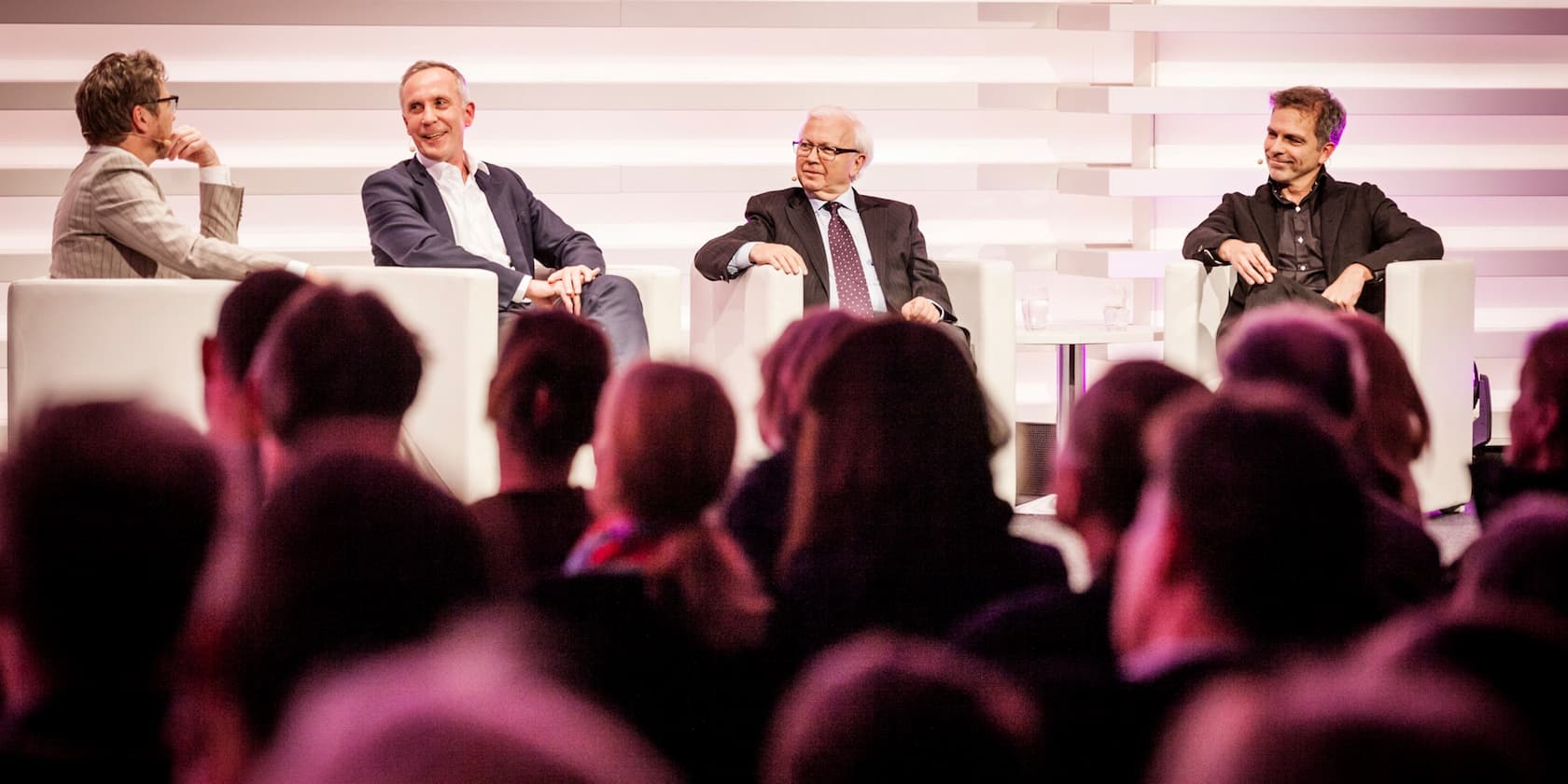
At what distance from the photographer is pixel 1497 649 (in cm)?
102

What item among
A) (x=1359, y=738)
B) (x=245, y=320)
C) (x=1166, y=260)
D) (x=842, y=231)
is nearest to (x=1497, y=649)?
(x=1359, y=738)

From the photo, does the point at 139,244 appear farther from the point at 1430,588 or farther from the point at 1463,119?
the point at 1463,119

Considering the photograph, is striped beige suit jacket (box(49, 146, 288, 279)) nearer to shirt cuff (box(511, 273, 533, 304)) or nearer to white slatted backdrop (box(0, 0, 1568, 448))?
shirt cuff (box(511, 273, 533, 304))

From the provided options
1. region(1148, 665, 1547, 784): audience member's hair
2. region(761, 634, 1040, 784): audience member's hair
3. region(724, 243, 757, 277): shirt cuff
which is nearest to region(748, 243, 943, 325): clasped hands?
region(724, 243, 757, 277): shirt cuff

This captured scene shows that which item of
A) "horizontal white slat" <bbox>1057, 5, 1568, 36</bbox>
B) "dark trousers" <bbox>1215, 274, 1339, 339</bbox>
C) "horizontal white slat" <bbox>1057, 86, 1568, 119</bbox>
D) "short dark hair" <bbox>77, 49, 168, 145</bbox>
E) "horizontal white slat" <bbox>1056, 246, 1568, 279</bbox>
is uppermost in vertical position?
"horizontal white slat" <bbox>1057, 5, 1568, 36</bbox>

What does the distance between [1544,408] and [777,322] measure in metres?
2.78

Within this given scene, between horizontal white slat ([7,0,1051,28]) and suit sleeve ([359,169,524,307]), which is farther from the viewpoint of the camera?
horizontal white slat ([7,0,1051,28])

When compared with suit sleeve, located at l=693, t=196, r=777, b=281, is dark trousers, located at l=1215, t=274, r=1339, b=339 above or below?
below

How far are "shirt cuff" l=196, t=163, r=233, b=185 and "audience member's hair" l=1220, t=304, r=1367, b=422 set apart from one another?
3284mm

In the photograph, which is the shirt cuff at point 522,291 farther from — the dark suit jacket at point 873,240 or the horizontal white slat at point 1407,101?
the horizontal white slat at point 1407,101

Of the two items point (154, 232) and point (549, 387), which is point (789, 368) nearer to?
point (549, 387)

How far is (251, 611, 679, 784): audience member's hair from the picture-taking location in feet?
2.02

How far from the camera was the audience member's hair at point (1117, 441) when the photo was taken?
165cm

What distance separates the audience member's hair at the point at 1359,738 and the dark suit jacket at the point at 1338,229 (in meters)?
4.24
